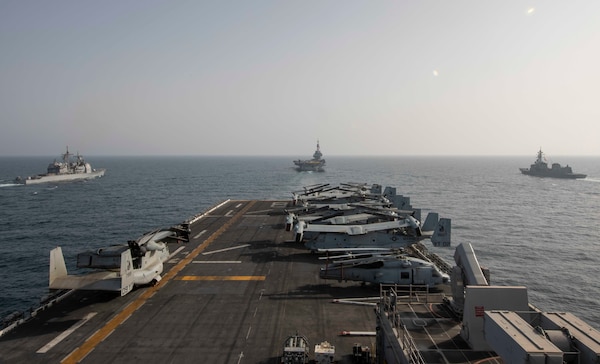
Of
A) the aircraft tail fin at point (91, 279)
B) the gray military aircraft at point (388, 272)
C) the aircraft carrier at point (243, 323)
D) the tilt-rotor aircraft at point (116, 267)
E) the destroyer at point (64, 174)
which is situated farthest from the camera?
the destroyer at point (64, 174)

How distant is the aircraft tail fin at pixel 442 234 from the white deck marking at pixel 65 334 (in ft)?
93.9

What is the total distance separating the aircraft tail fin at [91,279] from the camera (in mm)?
24812

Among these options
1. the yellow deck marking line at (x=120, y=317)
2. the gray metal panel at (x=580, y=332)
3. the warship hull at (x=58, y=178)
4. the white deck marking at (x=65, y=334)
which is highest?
the gray metal panel at (x=580, y=332)

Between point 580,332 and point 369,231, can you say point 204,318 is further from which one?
point 580,332

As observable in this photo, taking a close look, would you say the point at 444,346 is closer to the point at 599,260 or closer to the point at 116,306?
the point at 116,306

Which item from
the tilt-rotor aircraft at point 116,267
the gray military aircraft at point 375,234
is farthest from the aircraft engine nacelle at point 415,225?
the tilt-rotor aircraft at point 116,267

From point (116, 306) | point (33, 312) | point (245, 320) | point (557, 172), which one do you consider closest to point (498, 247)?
point (245, 320)

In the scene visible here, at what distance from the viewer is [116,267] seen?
85.9ft

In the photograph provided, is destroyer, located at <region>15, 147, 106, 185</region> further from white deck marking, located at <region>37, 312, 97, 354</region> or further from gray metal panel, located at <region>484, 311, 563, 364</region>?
gray metal panel, located at <region>484, 311, 563, 364</region>

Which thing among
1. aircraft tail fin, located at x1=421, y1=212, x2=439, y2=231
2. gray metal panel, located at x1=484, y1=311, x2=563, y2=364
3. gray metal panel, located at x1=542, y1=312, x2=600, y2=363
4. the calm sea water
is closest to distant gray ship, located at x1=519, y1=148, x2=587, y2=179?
the calm sea water

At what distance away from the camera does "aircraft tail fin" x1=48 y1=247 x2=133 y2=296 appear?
81.4 ft

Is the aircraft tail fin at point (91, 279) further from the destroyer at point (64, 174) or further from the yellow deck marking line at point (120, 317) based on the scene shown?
the destroyer at point (64, 174)

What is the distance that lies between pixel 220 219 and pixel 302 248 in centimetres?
2263

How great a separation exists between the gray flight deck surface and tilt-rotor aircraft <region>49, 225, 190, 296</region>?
Result: 139cm
